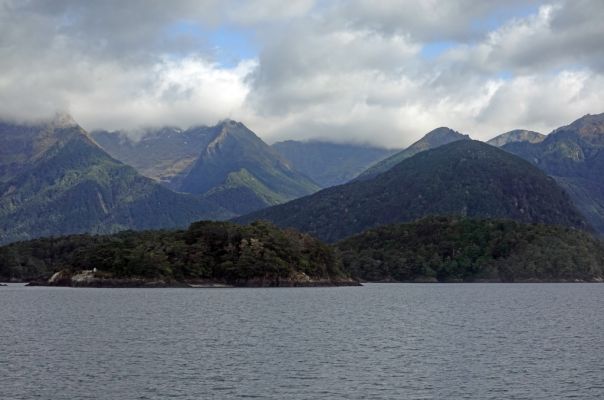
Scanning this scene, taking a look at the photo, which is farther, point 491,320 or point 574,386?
point 491,320

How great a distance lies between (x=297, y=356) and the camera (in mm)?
101438

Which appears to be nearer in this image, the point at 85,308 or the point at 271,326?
the point at 271,326

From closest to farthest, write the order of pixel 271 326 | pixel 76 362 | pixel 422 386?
pixel 422 386
pixel 76 362
pixel 271 326

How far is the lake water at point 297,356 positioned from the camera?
7750 centimetres

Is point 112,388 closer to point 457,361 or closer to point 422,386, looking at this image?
point 422,386

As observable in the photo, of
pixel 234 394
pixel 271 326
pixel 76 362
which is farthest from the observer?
pixel 271 326

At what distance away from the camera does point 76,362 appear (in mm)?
94062

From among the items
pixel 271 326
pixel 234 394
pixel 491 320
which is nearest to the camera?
pixel 234 394

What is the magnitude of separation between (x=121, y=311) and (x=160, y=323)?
3423 centimetres

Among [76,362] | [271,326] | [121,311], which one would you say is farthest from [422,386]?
[121,311]

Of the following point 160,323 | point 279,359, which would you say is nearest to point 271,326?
point 160,323

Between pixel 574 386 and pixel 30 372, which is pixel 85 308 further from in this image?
pixel 574 386

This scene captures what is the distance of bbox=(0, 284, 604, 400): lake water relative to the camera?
254ft

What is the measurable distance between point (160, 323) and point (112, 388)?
234 feet
